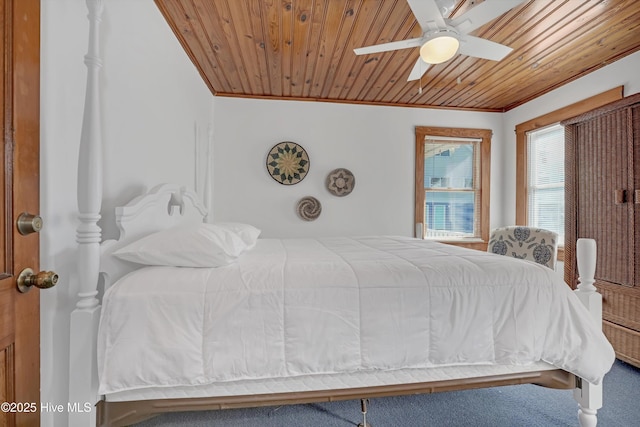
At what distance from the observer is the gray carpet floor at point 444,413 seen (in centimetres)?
151

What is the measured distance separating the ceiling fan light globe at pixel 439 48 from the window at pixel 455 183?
1.90m

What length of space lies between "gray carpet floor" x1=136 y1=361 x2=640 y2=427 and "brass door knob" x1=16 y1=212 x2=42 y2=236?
50.0 inches

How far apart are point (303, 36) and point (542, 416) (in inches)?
114

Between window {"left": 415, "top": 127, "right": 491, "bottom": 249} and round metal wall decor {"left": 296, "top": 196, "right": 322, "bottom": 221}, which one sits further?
window {"left": 415, "top": 127, "right": 491, "bottom": 249}

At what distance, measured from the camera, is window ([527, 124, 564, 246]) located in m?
2.94

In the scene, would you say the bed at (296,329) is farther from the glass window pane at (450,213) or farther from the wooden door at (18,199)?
the glass window pane at (450,213)

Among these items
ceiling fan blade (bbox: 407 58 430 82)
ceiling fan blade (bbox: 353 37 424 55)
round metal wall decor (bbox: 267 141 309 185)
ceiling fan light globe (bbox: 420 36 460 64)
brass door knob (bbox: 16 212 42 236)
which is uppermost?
ceiling fan blade (bbox: 407 58 430 82)

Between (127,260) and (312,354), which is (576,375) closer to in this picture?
(312,354)

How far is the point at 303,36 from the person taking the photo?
2119mm

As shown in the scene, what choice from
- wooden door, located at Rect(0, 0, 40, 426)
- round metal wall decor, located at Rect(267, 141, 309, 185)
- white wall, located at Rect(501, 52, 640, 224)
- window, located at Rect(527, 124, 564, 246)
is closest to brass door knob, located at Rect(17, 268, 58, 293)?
wooden door, located at Rect(0, 0, 40, 426)

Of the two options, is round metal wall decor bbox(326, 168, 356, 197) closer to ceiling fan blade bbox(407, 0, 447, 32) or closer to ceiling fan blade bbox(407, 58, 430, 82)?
ceiling fan blade bbox(407, 58, 430, 82)

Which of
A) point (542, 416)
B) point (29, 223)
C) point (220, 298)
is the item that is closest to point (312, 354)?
point (220, 298)

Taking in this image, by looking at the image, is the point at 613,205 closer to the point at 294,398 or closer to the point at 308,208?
the point at 308,208

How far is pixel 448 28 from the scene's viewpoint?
158cm
